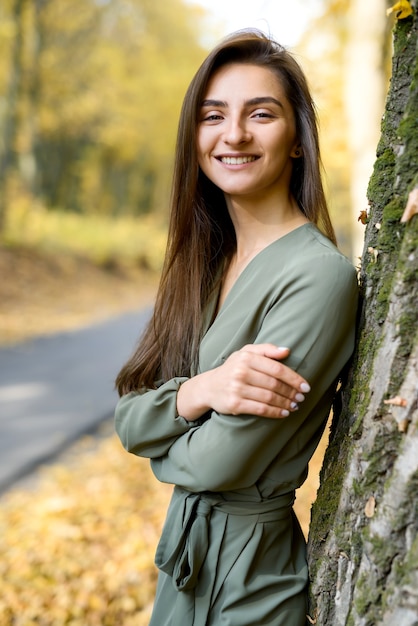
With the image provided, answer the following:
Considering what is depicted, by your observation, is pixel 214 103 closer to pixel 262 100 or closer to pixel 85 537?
pixel 262 100

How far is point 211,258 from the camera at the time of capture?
2.00m

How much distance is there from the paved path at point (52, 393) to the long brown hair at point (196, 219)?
318 centimetres

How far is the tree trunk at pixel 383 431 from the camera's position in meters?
1.21

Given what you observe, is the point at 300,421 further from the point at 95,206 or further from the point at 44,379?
the point at 95,206

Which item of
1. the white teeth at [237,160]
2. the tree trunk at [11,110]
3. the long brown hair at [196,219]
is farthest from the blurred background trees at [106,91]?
the white teeth at [237,160]

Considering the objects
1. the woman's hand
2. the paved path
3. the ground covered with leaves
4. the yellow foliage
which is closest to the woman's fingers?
the woman's hand

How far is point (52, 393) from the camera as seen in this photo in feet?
23.0

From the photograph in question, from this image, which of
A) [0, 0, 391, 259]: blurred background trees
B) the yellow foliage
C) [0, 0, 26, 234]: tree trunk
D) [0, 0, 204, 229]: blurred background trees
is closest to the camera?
[0, 0, 391, 259]: blurred background trees

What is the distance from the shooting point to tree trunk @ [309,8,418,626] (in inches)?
47.5

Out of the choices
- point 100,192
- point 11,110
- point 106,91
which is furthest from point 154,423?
point 100,192

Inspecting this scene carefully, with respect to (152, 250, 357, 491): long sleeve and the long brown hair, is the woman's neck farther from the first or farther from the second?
(152, 250, 357, 491): long sleeve

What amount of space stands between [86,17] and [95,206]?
13779 millimetres

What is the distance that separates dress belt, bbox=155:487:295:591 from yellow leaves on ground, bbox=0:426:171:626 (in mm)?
1859

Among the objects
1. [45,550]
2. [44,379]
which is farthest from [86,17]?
[45,550]
